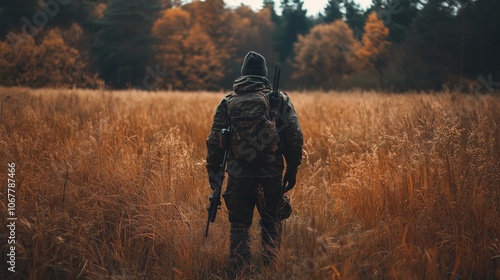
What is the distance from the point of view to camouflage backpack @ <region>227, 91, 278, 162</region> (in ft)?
9.19

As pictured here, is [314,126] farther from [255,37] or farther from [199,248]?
[255,37]

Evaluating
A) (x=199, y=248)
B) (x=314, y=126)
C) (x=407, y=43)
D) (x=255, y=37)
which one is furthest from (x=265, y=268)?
(x=255, y=37)

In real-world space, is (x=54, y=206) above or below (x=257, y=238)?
above

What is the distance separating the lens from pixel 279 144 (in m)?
3.02

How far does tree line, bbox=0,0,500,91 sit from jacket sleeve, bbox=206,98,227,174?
881cm

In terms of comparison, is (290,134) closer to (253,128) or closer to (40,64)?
(253,128)

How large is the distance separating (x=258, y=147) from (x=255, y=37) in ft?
170

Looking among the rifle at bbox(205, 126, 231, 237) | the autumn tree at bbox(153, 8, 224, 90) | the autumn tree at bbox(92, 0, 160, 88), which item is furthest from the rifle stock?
the autumn tree at bbox(153, 8, 224, 90)

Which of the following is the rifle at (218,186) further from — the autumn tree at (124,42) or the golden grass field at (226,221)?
the autumn tree at (124,42)

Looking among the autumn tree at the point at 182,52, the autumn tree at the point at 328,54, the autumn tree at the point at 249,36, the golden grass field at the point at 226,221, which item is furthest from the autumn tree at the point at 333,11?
the golden grass field at the point at 226,221

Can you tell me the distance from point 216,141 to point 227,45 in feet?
144

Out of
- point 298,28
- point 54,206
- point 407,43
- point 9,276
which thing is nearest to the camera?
point 9,276

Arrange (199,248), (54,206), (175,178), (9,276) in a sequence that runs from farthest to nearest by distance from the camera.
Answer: (175,178)
(54,206)
(199,248)
(9,276)

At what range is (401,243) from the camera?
2.81 metres
